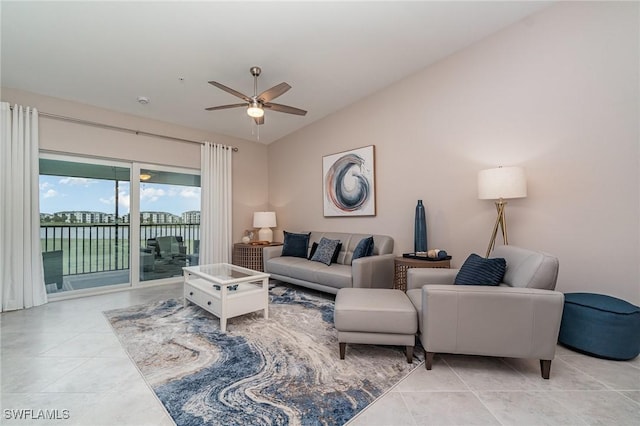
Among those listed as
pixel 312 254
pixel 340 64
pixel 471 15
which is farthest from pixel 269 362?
pixel 471 15

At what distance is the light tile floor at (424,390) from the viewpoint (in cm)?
143

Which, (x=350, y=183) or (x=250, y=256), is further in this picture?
(x=250, y=256)

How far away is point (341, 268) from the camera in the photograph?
3518 mm

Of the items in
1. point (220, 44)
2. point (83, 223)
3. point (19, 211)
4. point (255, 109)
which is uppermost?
point (220, 44)

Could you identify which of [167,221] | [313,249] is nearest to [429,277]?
[313,249]

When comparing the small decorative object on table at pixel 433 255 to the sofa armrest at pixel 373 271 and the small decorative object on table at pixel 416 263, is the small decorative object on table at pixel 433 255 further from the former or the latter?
the sofa armrest at pixel 373 271

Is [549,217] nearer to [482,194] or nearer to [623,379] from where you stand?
[482,194]

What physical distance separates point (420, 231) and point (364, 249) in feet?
2.39

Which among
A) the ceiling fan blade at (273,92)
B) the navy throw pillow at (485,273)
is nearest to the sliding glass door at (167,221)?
the ceiling fan blade at (273,92)

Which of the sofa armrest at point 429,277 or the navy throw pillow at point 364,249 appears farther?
the navy throw pillow at point 364,249

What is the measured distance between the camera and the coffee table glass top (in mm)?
2670

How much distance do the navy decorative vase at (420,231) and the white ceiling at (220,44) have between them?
1826 millimetres

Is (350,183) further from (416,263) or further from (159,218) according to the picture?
(159,218)

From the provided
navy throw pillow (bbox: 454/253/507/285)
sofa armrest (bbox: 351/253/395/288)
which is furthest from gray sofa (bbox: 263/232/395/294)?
navy throw pillow (bbox: 454/253/507/285)
